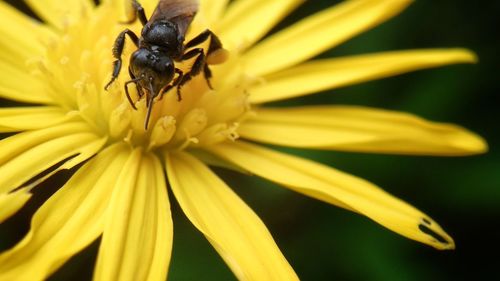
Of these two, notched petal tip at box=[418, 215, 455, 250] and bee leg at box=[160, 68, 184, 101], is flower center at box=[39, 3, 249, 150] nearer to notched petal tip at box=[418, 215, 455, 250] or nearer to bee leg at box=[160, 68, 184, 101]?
bee leg at box=[160, 68, 184, 101]

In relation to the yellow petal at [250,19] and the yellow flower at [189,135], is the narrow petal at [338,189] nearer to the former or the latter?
the yellow flower at [189,135]

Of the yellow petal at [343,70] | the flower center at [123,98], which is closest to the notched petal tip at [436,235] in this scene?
the yellow petal at [343,70]

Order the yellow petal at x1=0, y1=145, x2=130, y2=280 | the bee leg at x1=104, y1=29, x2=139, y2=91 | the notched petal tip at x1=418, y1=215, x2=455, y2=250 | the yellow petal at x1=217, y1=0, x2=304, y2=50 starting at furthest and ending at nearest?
1. the yellow petal at x1=217, y1=0, x2=304, y2=50
2. the bee leg at x1=104, y1=29, x2=139, y2=91
3. the notched petal tip at x1=418, y1=215, x2=455, y2=250
4. the yellow petal at x1=0, y1=145, x2=130, y2=280

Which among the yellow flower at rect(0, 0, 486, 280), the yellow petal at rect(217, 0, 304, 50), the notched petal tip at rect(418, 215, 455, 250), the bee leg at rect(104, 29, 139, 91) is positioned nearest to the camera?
the yellow flower at rect(0, 0, 486, 280)

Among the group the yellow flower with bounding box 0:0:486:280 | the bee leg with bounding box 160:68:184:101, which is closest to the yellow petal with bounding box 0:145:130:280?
the yellow flower with bounding box 0:0:486:280

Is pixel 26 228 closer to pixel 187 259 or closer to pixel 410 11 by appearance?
pixel 187 259

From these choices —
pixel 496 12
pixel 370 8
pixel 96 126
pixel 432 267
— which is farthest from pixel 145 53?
pixel 496 12

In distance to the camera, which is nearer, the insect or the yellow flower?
the yellow flower

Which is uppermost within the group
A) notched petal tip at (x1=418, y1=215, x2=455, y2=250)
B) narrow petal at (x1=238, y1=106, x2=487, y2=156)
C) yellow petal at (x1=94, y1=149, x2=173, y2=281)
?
yellow petal at (x1=94, y1=149, x2=173, y2=281)
